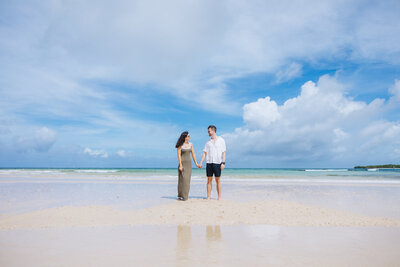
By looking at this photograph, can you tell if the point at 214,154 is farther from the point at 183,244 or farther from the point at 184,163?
the point at 183,244

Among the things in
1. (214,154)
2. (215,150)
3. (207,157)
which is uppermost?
(215,150)

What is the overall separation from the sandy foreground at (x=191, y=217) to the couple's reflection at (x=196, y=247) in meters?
0.79

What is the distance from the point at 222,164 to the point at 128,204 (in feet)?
11.3

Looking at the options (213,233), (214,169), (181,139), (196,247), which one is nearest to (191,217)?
(213,233)

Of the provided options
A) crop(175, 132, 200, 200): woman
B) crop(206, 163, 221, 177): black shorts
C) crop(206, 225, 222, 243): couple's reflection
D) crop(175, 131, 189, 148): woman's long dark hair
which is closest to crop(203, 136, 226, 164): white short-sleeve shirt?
crop(206, 163, 221, 177): black shorts

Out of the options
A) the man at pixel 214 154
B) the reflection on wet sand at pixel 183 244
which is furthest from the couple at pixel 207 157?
the reflection on wet sand at pixel 183 244

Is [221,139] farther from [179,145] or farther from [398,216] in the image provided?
[398,216]

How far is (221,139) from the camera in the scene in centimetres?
952

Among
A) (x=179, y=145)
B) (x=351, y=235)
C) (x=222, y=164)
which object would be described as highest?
(x=179, y=145)

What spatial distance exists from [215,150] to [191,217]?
312cm

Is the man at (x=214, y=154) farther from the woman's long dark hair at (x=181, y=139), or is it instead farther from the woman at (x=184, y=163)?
the woman's long dark hair at (x=181, y=139)

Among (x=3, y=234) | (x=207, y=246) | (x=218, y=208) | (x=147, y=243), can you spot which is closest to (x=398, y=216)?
(x=218, y=208)

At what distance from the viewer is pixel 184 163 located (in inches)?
376

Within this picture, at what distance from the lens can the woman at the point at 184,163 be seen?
30.9 feet
